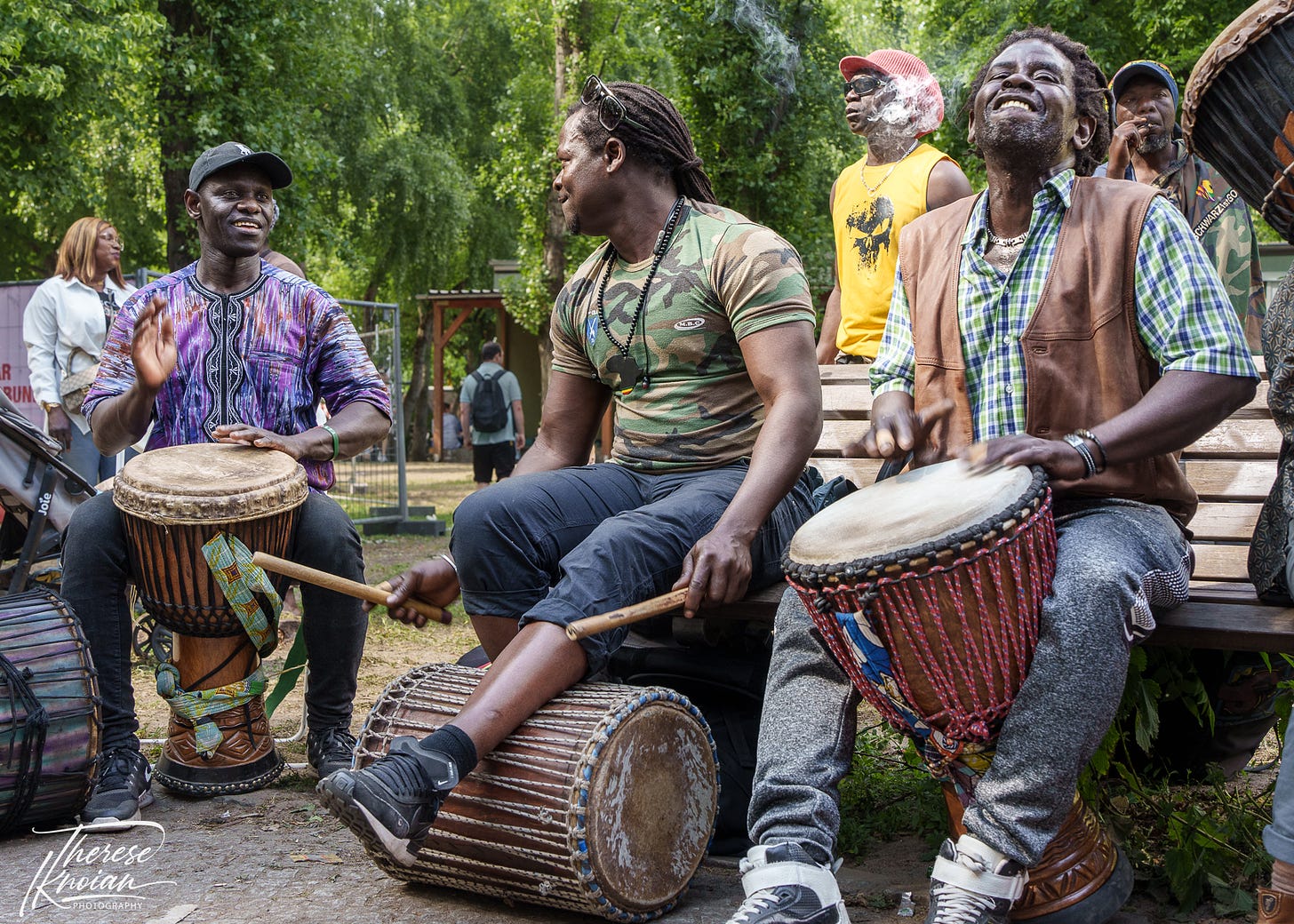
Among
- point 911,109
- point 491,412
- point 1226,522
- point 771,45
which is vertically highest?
point 771,45

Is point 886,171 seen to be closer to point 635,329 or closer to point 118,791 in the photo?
point 635,329

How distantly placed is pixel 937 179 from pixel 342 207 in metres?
19.6

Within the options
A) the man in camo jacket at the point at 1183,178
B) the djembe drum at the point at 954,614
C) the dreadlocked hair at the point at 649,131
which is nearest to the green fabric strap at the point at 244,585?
the dreadlocked hair at the point at 649,131

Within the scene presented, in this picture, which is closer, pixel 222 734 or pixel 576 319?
pixel 576 319

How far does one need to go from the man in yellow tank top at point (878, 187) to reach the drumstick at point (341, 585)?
2223 mm

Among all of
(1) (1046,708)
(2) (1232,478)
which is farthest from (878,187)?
(1) (1046,708)

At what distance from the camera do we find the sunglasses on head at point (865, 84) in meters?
5.00

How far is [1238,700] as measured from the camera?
334 centimetres

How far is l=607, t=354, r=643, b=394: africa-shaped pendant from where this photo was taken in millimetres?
3406

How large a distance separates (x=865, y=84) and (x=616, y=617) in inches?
122

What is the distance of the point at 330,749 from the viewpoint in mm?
3908

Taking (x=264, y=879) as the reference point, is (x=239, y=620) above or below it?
above

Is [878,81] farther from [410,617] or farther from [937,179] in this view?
[410,617]

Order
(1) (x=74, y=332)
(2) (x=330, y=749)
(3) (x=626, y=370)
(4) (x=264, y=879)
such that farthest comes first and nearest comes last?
1. (1) (x=74, y=332)
2. (2) (x=330, y=749)
3. (3) (x=626, y=370)
4. (4) (x=264, y=879)
